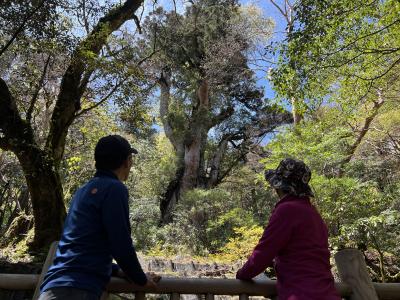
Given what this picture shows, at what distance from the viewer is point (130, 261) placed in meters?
1.80

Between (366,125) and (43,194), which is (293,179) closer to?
(43,194)

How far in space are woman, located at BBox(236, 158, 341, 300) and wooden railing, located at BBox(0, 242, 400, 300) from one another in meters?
0.20

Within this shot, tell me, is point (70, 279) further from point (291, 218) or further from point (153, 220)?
point (153, 220)

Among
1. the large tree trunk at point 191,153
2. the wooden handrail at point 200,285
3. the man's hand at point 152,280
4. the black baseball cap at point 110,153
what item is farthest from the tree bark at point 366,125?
the black baseball cap at point 110,153

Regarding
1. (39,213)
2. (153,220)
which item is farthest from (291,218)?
(153,220)

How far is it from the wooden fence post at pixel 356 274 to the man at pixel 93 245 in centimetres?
119

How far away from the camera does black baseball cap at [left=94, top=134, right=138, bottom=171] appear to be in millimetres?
1925

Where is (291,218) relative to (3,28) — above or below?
below

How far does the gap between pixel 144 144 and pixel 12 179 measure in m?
7.34

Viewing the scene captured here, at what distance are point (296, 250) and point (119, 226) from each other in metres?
0.85

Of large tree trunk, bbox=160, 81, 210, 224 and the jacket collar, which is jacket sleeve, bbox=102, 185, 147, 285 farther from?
large tree trunk, bbox=160, 81, 210, 224

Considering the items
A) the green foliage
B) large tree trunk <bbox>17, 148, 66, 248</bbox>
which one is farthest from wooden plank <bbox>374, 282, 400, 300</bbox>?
the green foliage

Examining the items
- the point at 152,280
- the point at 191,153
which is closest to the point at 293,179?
the point at 152,280

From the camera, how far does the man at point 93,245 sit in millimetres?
1715
